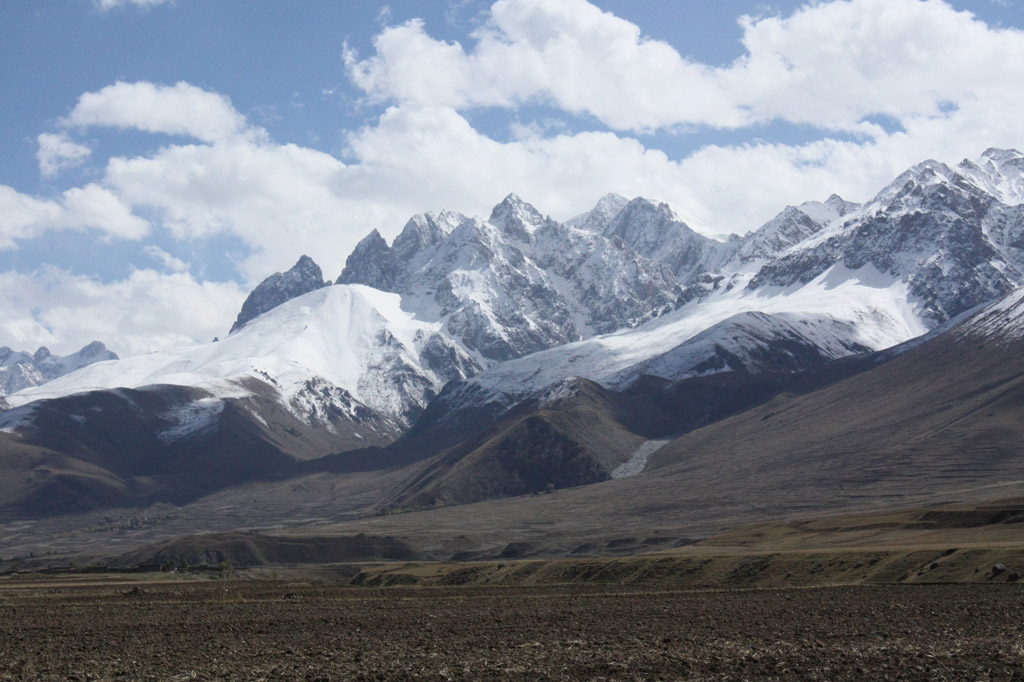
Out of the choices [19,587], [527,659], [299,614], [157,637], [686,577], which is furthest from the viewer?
[19,587]

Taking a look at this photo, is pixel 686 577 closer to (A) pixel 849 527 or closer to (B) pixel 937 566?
(B) pixel 937 566

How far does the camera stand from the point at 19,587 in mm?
123438

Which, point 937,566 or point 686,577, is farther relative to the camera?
point 686,577

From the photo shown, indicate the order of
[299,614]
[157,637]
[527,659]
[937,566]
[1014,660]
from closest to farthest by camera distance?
[1014,660] < [527,659] < [157,637] < [299,614] < [937,566]

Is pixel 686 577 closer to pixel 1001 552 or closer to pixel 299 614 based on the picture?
pixel 1001 552

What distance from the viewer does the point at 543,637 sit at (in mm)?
60781

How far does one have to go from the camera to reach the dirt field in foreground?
1927 inches

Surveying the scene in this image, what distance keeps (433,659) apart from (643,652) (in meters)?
9.80

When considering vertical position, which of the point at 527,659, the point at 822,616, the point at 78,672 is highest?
the point at 78,672

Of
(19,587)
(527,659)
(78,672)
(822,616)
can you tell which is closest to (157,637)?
(78,672)

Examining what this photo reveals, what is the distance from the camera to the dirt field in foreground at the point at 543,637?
48.9m

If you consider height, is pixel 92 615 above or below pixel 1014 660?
above

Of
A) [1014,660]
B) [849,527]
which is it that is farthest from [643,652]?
[849,527]

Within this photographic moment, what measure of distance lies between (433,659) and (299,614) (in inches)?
1081
